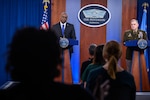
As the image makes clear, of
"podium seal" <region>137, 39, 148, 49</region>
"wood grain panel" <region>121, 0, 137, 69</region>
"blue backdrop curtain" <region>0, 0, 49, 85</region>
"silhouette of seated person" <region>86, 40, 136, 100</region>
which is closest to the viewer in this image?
"silhouette of seated person" <region>86, 40, 136, 100</region>

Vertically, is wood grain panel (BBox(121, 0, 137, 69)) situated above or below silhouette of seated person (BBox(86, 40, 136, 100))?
above

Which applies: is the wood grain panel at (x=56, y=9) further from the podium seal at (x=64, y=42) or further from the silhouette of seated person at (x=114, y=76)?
the silhouette of seated person at (x=114, y=76)

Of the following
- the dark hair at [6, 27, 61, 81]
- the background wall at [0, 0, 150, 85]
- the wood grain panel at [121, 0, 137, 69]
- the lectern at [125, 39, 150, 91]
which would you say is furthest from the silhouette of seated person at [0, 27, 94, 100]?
the wood grain panel at [121, 0, 137, 69]

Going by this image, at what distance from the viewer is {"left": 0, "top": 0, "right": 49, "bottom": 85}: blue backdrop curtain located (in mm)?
7312

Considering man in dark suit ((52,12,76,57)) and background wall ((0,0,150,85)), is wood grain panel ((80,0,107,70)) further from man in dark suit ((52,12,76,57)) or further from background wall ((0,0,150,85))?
man in dark suit ((52,12,76,57))

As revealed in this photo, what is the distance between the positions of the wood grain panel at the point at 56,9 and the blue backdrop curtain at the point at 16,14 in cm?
29

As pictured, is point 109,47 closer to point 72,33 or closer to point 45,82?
point 45,82

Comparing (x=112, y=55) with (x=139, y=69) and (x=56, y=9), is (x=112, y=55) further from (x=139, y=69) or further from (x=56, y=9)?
(x=56, y=9)

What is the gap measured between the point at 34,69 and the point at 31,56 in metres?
0.05

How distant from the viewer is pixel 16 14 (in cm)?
735

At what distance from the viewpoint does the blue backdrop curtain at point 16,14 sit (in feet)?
24.0

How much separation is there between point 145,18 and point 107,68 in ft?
17.5

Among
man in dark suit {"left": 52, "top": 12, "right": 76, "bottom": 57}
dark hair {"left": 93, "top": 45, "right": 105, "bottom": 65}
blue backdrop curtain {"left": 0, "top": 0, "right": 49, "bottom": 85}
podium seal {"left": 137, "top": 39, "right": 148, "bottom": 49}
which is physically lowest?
dark hair {"left": 93, "top": 45, "right": 105, "bottom": 65}

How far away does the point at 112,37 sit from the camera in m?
7.61
